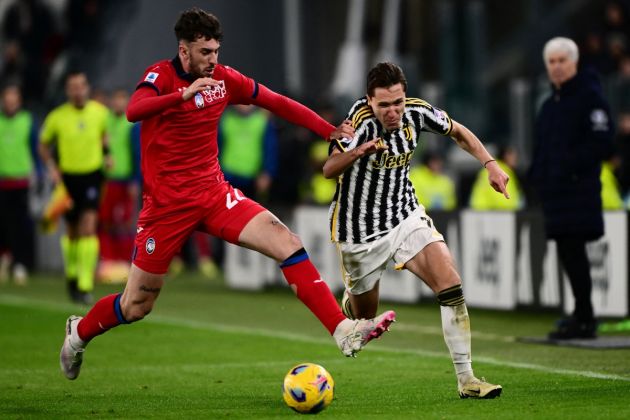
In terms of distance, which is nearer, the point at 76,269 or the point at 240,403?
the point at 240,403

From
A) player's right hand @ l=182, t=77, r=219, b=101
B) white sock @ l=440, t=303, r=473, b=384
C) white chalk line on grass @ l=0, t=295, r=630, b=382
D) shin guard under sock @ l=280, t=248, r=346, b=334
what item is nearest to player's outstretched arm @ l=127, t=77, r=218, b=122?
player's right hand @ l=182, t=77, r=219, b=101

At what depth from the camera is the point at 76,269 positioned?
14922 mm

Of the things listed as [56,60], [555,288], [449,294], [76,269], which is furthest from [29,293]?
[449,294]

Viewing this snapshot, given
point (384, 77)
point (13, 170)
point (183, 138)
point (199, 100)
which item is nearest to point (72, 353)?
point (183, 138)

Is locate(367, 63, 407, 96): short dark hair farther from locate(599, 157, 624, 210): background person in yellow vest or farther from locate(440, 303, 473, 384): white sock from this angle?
locate(599, 157, 624, 210): background person in yellow vest

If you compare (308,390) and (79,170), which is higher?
(79,170)

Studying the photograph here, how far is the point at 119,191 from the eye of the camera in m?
19.8

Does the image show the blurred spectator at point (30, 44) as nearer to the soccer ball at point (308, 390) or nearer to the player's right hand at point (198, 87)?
the player's right hand at point (198, 87)

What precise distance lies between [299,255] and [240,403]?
0.89 m

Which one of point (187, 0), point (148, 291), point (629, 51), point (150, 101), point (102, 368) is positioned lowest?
point (102, 368)

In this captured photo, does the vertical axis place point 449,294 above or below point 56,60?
below

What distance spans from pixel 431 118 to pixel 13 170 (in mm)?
11800

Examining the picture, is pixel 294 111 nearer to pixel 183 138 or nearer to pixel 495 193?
pixel 183 138

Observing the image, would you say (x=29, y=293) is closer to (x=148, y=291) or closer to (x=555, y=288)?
(x=555, y=288)
